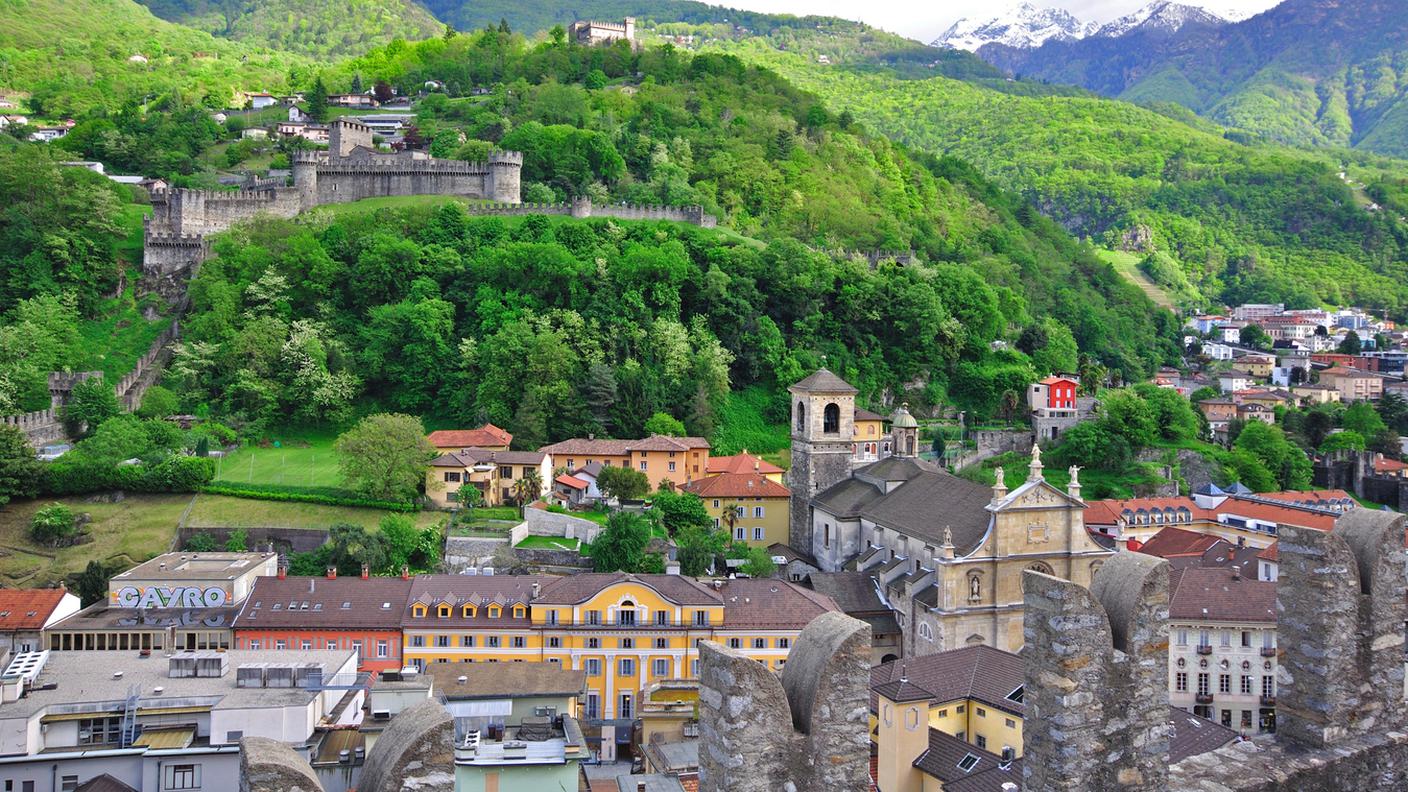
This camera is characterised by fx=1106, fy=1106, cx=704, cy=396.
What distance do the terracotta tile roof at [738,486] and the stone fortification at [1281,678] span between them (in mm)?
37716

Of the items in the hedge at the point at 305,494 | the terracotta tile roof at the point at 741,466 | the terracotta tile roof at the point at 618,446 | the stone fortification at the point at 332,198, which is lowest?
the hedge at the point at 305,494

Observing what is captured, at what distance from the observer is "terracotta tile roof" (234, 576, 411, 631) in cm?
3434

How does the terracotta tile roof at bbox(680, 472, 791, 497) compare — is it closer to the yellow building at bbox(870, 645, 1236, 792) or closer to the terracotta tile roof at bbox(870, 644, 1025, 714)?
the terracotta tile roof at bbox(870, 644, 1025, 714)

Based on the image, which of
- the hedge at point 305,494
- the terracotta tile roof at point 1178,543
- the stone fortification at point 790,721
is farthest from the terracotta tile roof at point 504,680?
the terracotta tile roof at point 1178,543

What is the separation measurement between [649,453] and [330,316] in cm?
2274

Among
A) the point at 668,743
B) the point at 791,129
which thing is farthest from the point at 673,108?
the point at 668,743

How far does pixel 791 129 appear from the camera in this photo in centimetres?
8838

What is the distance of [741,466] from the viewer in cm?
4897

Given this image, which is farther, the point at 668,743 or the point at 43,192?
the point at 43,192

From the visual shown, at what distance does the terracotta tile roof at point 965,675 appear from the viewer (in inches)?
1015

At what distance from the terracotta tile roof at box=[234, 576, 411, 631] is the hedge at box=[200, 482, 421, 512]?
7780mm

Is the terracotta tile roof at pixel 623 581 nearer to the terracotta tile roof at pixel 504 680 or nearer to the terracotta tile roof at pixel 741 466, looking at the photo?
the terracotta tile roof at pixel 504 680

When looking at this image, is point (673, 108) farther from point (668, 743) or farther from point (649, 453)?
point (668, 743)

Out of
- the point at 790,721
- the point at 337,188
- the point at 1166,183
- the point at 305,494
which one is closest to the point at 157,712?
the point at 790,721
